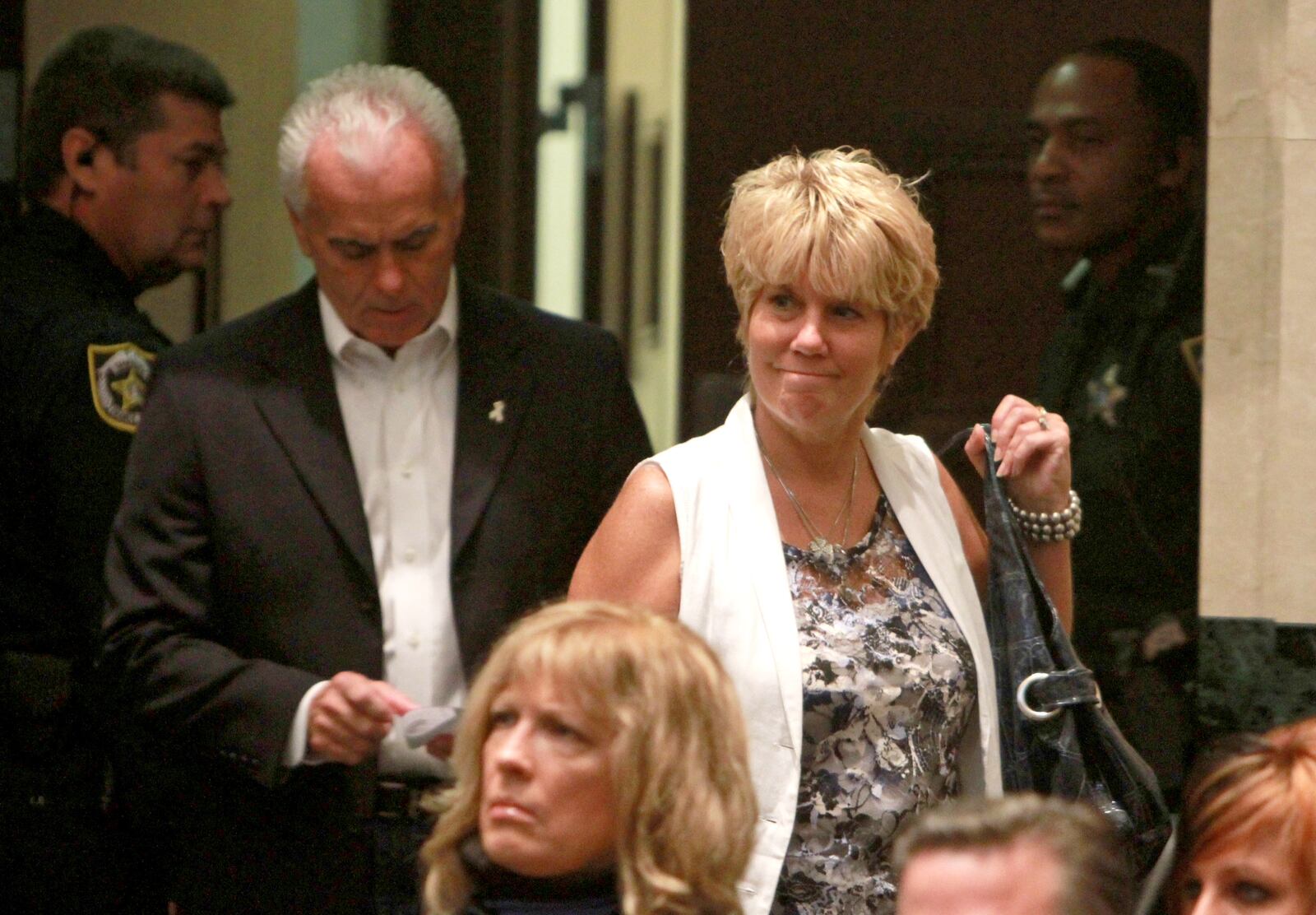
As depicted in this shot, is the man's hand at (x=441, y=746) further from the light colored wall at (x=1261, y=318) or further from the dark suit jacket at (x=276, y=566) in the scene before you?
the light colored wall at (x=1261, y=318)

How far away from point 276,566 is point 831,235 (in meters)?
1.07

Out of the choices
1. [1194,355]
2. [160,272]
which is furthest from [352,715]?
[1194,355]

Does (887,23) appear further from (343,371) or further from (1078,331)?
(343,371)

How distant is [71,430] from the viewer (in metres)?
3.71

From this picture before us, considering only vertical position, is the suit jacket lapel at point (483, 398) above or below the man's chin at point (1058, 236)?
below

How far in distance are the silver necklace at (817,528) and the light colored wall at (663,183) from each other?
1.03m

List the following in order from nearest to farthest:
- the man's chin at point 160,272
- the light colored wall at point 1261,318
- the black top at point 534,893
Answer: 1. the black top at point 534,893
2. the light colored wall at point 1261,318
3. the man's chin at point 160,272

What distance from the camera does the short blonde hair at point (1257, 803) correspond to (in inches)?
112

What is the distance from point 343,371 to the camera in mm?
3535

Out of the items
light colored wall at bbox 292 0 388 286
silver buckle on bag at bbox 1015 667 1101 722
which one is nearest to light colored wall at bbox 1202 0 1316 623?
silver buckle on bag at bbox 1015 667 1101 722

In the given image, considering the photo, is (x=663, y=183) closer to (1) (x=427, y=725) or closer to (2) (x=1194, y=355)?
(2) (x=1194, y=355)

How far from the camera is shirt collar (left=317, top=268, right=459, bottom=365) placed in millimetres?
3520

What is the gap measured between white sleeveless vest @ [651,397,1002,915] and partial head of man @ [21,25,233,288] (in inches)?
55.8

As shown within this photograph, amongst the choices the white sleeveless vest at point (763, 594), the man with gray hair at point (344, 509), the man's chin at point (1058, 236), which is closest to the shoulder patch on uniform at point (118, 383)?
the man with gray hair at point (344, 509)
